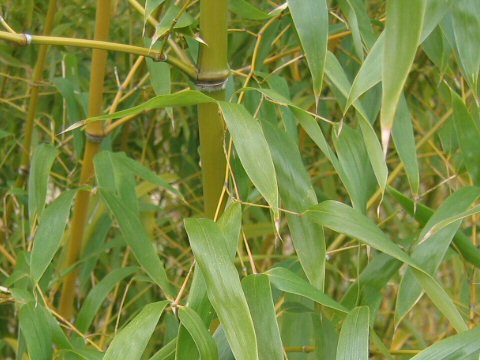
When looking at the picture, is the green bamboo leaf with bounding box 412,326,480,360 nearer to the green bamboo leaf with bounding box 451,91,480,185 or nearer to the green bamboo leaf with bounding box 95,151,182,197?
the green bamboo leaf with bounding box 451,91,480,185

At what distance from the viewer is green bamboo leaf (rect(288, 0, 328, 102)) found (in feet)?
1.87

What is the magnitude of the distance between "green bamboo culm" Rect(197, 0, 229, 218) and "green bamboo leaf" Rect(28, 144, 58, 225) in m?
0.18

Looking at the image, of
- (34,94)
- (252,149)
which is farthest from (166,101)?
(34,94)

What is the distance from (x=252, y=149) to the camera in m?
0.58

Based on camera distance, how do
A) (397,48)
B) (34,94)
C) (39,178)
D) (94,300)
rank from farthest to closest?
(34,94), (94,300), (39,178), (397,48)

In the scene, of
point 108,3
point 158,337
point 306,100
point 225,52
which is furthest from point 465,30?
point 158,337

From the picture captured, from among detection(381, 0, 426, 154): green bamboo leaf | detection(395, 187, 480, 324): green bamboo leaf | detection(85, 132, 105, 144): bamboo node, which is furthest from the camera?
detection(85, 132, 105, 144): bamboo node

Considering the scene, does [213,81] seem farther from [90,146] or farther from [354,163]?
[90,146]

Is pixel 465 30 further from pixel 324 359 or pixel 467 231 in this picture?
pixel 467 231

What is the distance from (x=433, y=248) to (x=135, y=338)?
0.26 metres

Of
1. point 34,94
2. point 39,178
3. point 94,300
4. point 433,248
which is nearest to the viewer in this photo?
point 433,248

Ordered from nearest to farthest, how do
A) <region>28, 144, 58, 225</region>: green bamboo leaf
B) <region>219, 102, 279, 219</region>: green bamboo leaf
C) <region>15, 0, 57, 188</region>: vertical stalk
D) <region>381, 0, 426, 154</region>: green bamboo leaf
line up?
1. <region>381, 0, 426, 154</region>: green bamboo leaf
2. <region>219, 102, 279, 219</region>: green bamboo leaf
3. <region>28, 144, 58, 225</region>: green bamboo leaf
4. <region>15, 0, 57, 188</region>: vertical stalk

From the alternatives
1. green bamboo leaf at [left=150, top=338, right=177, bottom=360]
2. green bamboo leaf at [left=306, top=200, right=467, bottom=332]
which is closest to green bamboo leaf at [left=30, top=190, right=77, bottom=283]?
green bamboo leaf at [left=150, top=338, right=177, bottom=360]

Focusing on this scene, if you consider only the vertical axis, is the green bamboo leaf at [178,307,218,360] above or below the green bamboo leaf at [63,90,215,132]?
below
